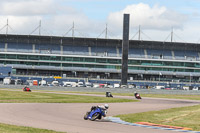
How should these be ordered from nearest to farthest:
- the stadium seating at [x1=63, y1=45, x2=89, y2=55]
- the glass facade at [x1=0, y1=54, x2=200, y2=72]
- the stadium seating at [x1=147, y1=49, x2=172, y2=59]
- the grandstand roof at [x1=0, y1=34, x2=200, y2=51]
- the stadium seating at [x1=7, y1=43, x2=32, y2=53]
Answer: the glass facade at [x1=0, y1=54, x2=200, y2=72] → the stadium seating at [x1=7, y1=43, x2=32, y2=53] → the stadium seating at [x1=63, y1=45, x2=89, y2=55] → the grandstand roof at [x1=0, y1=34, x2=200, y2=51] → the stadium seating at [x1=147, y1=49, x2=172, y2=59]

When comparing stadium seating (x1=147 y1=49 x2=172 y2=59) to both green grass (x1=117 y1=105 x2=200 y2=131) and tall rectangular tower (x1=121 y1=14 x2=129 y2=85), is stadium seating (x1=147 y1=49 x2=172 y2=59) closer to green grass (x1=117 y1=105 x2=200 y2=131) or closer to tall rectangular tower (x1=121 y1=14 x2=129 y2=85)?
tall rectangular tower (x1=121 y1=14 x2=129 y2=85)

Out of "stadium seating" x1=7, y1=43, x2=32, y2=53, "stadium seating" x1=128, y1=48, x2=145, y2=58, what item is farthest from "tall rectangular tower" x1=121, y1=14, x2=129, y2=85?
"stadium seating" x1=7, y1=43, x2=32, y2=53

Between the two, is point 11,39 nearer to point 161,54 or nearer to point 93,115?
point 161,54

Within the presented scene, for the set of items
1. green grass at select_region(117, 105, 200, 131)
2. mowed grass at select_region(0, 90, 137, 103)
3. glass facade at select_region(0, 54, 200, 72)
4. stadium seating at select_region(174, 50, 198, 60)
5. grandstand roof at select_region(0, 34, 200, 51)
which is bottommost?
green grass at select_region(117, 105, 200, 131)

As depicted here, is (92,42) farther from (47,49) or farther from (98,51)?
(47,49)

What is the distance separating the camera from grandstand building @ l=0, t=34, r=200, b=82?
12738 cm

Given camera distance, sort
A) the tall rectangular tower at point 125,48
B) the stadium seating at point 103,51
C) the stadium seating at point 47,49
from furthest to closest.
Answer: the stadium seating at point 103,51
the stadium seating at point 47,49
the tall rectangular tower at point 125,48

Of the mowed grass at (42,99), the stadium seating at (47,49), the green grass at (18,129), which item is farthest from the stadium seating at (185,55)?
the green grass at (18,129)

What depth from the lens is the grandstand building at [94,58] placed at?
127375mm

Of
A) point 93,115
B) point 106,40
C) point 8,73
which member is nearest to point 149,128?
point 93,115

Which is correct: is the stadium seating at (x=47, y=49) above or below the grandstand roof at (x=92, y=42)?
below

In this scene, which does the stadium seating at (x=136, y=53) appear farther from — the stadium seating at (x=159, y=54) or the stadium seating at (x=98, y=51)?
the stadium seating at (x=159, y=54)

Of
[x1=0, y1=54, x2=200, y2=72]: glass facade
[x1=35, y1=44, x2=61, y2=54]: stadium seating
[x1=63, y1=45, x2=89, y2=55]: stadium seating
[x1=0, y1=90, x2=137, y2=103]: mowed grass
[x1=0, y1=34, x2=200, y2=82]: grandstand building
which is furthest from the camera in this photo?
[x1=63, y1=45, x2=89, y2=55]: stadium seating

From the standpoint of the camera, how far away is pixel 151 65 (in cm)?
12988
